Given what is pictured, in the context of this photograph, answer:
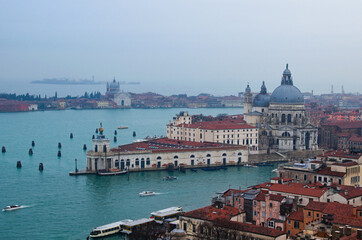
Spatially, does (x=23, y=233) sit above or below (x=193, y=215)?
below

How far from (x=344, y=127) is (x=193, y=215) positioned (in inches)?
1360

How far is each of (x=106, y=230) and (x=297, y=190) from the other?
6105 millimetres

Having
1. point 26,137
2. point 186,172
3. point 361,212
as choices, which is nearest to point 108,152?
point 186,172

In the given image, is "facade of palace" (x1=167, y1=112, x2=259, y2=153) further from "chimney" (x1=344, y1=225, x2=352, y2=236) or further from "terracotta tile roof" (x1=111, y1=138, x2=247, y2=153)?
"chimney" (x1=344, y1=225, x2=352, y2=236)

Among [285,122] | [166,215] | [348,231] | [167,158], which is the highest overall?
[285,122]

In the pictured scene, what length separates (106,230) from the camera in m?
19.5

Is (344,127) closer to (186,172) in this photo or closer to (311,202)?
(186,172)

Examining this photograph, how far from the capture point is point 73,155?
1636 inches

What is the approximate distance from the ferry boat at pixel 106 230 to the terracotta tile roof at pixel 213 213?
13.5 ft

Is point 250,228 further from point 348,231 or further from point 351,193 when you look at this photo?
point 351,193

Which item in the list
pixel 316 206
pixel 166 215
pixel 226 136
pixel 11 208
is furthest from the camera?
pixel 226 136

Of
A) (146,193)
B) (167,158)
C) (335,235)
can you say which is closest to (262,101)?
(167,158)

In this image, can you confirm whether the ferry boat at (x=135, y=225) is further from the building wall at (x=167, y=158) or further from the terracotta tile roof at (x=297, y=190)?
the building wall at (x=167, y=158)

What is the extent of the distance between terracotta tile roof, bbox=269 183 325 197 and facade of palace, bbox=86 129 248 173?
16.1 metres
